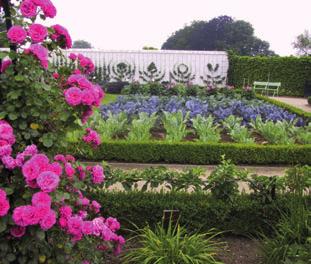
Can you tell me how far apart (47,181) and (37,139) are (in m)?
0.45

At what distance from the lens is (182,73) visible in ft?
74.8

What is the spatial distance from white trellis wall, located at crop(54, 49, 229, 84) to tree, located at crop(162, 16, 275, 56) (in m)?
25.3

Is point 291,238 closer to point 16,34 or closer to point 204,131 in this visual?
point 16,34

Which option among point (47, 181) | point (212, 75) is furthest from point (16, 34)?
point (212, 75)

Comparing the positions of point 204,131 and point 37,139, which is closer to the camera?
point 37,139

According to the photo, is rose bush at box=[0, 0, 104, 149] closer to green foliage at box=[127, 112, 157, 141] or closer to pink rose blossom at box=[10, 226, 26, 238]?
pink rose blossom at box=[10, 226, 26, 238]

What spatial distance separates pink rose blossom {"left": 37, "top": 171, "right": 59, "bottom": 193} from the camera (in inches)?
67.7

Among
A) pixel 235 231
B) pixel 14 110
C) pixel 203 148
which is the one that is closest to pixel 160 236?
pixel 235 231

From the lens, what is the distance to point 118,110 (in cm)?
909

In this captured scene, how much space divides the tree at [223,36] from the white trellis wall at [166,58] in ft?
83.0

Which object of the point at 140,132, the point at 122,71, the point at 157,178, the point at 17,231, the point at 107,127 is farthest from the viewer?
the point at 122,71

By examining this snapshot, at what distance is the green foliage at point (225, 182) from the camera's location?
141 inches

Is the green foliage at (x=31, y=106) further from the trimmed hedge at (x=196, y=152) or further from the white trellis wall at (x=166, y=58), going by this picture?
the white trellis wall at (x=166, y=58)

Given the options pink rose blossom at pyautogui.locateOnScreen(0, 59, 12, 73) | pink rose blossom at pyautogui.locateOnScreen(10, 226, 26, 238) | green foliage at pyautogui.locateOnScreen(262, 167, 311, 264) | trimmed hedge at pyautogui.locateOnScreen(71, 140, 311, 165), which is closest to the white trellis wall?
trimmed hedge at pyautogui.locateOnScreen(71, 140, 311, 165)
